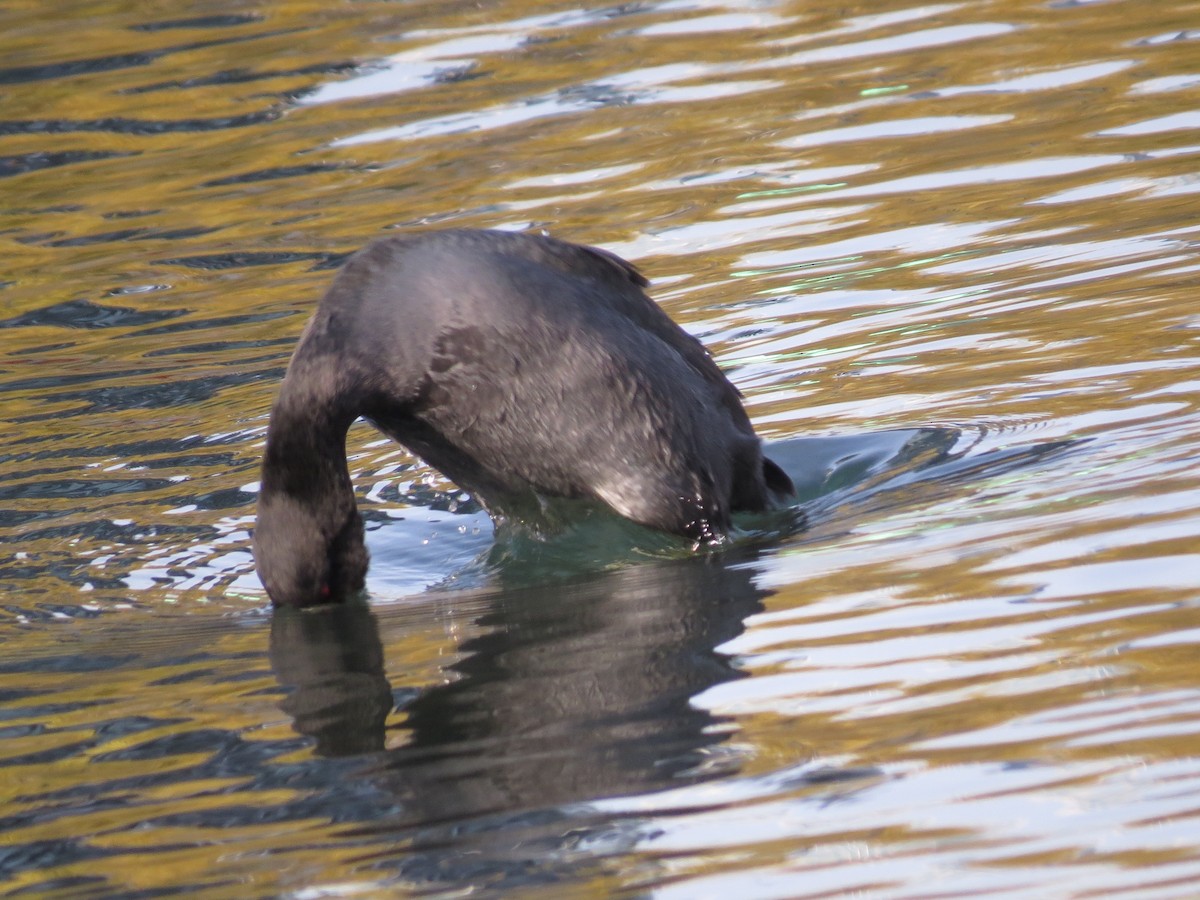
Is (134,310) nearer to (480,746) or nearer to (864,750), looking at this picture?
(480,746)

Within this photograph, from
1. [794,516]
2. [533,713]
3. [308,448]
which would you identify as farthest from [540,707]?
[794,516]

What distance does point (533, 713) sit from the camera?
4.35 metres

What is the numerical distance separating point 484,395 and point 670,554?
770 millimetres

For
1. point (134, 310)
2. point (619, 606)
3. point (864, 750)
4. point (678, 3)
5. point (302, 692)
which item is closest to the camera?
point (864, 750)

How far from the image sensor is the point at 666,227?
1055 centimetres

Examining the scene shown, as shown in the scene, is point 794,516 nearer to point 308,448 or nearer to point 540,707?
point 308,448

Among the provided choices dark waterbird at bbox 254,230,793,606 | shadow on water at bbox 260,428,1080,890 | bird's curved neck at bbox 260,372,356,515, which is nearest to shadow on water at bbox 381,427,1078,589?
shadow on water at bbox 260,428,1080,890

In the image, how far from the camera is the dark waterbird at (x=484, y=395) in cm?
563

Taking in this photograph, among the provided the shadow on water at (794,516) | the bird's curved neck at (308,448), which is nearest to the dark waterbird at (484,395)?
the bird's curved neck at (308,448)

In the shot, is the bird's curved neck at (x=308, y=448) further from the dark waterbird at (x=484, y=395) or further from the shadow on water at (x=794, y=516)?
the shadow on water at (x=794, y=516)

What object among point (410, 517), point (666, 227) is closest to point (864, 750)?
point (410, 517)

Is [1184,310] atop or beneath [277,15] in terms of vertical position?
beneath

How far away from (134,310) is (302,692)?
20.0 feet

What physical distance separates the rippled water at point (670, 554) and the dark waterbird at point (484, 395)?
0.23 meters
